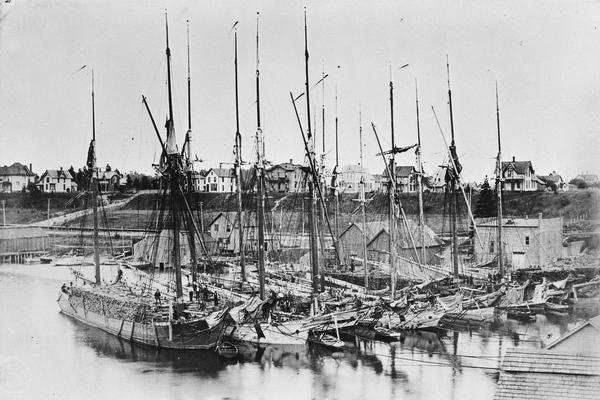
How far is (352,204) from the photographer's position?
160 ft

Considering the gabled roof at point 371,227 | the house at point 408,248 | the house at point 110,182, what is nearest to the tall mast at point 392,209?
the house at point 408,248

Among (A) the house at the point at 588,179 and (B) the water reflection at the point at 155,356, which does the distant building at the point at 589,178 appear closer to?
(A) the house at the point at 588,179

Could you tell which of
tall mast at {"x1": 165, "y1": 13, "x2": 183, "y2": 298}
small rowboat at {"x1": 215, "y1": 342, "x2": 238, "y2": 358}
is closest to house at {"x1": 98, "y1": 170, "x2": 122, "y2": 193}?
tall mast at {"x1": 165, "y1": 13, "x2": 183, "y2": 298}

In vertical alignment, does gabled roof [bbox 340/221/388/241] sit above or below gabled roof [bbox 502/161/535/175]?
below

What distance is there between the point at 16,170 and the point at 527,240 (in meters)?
21.8

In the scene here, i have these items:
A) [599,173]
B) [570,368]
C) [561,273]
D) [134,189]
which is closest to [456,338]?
[561,273]

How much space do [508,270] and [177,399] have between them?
16.9m

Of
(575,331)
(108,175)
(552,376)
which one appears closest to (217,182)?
(108,175)

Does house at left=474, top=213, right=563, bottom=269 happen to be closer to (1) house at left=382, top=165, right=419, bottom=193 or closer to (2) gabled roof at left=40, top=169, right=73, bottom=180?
(1) house at left=382, top=165, right=419, bottom=193

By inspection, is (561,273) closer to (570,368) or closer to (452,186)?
(452,186)

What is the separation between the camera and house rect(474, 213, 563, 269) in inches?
1158

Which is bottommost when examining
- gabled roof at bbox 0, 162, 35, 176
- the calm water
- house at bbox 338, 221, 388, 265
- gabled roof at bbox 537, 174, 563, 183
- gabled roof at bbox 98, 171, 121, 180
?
the calm water

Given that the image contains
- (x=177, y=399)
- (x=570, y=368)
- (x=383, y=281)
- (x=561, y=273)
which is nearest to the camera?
(x=570, y=368)

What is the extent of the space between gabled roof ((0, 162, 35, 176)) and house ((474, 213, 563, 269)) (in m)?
19.5
